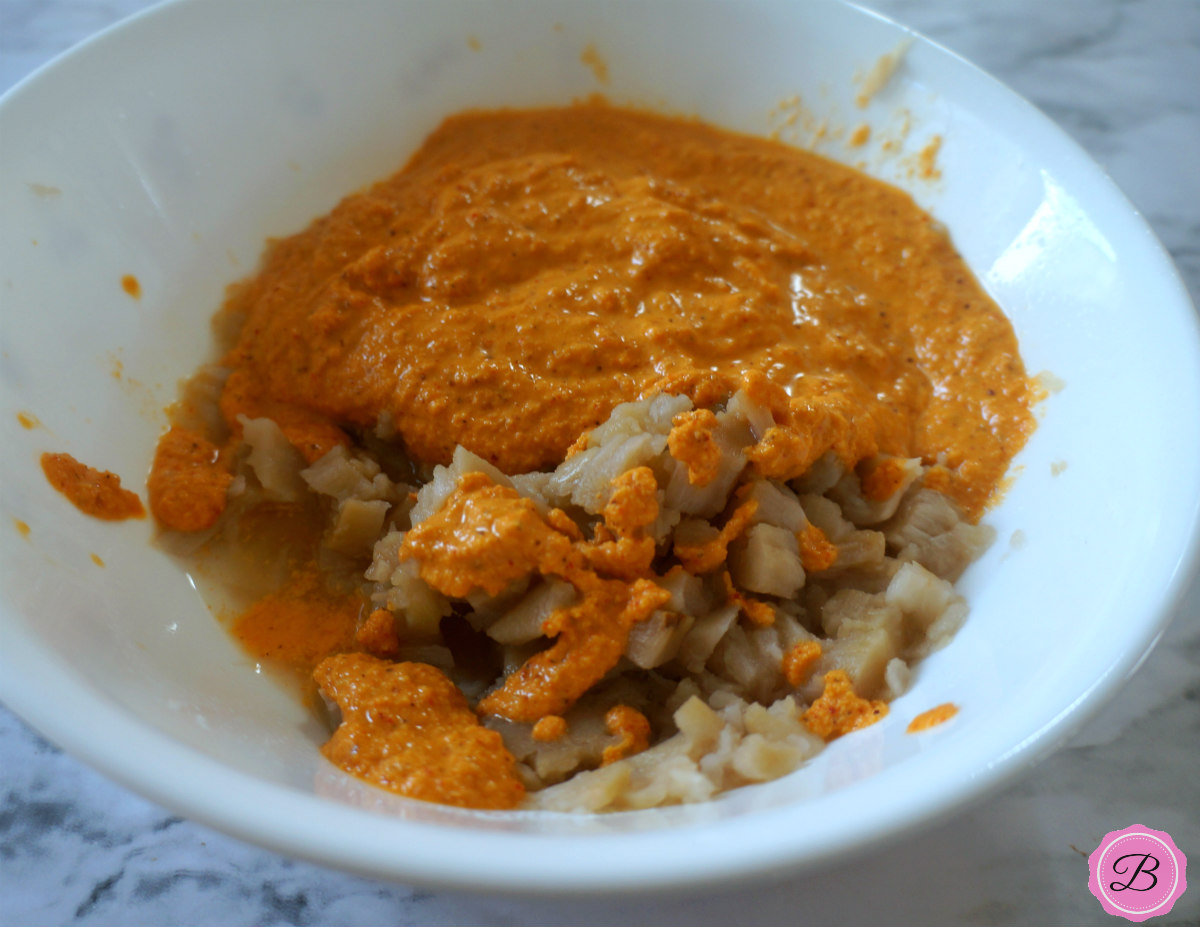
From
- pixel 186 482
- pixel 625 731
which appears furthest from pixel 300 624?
pixel 625 731

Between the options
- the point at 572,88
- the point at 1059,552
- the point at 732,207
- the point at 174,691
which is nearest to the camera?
the point at 174,691

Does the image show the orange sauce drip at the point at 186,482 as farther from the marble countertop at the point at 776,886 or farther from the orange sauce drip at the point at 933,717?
the orange sauce drip at the point at 933,717

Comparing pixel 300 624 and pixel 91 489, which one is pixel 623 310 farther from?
pixel 91 489

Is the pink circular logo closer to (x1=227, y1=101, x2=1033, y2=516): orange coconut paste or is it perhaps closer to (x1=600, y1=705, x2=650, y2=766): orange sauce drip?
(x1=227, y1=101, x2=1033, y2=516): orange coconut paste

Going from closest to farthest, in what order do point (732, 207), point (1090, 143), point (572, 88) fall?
point (732, 207), point (572, 88), point (1090, 143)

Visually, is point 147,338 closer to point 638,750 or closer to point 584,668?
point 584,668

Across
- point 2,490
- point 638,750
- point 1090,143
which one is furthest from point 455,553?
point 1090,143

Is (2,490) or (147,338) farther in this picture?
(147,338)
